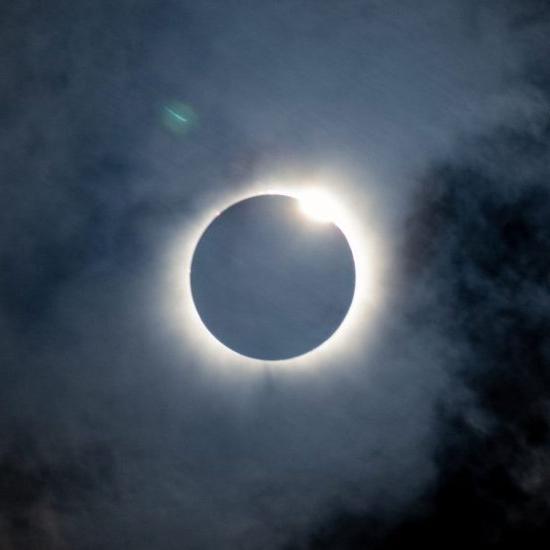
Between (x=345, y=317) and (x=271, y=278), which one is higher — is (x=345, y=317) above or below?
below

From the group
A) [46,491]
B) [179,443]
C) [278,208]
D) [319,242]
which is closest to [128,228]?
[278,208]

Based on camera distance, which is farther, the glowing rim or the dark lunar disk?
the glowing rim

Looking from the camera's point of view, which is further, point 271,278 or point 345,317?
point 345,317

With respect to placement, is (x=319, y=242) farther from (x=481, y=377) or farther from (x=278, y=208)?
(x=481, y=377)

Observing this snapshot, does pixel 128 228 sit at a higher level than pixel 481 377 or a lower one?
higher
